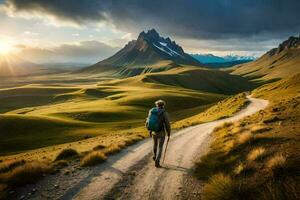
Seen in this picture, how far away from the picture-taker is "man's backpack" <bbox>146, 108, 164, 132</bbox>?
16.5 metres

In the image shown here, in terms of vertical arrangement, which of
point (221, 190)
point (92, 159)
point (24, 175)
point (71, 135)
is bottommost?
point (71, 135)

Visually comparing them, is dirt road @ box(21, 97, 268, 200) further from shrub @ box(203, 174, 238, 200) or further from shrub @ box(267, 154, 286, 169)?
shrub @ box(267, 154, 286, 169)

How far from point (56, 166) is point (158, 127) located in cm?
597

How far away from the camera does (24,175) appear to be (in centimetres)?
1424

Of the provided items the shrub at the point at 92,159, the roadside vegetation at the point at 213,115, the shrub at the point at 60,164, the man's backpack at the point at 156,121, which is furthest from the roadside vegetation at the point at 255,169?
the roadside vegetation at the point at 213,115

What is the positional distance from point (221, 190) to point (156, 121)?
6.54 meters

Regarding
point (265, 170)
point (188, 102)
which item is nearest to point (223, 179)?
point (265, 170)

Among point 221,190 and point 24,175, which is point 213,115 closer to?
point 24,175

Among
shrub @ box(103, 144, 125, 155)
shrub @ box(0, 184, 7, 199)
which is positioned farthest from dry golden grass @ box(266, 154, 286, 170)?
shrub @ box(103, 144, 125, 155)

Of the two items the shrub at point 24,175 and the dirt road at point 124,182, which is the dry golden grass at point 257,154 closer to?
the dirt road at point 124,182

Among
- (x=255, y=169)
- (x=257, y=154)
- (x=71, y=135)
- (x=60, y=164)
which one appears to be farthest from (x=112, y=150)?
(x=71, y=135)

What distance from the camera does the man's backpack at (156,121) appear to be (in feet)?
54.2

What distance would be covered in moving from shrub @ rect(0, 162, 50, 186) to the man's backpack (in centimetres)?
571

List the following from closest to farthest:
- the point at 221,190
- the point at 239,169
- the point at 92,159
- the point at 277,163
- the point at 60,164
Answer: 1. the point at 221,190
2. the point at 277,163
3. the point at 239,169
4. the point at 60,164
5. the point at 92,159
